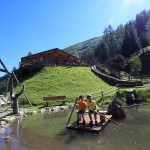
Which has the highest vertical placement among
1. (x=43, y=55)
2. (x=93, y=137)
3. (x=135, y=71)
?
(x=43, y=55)

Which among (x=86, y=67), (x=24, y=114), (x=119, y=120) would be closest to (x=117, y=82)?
(x=86, y=67)

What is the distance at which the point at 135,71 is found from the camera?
8812cm

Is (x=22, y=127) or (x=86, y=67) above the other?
(x=86, y=67)

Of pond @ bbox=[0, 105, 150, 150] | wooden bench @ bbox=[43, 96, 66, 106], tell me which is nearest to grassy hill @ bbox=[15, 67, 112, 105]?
wooden bench @ bbox=[43, 96, 66, 106]

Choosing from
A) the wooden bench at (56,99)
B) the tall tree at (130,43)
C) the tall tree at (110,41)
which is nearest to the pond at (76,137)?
the wooden bench at (56,99)

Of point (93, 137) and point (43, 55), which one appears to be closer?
point (93, 137)

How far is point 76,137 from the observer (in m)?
19.7

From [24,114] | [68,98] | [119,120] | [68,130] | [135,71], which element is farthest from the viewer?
[135,71]

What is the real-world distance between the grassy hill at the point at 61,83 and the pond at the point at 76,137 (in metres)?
17.9

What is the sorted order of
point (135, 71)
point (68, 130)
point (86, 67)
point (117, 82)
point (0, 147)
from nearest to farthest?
point (0, 147)
point (68, 130)
point (117, 82)
point (86, 67)
point (135, 71)

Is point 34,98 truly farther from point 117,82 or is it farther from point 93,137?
point 93,137

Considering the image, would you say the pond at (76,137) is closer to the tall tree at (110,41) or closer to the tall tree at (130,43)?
the tall tree at (130,43)

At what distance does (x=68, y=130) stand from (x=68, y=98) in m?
21.1

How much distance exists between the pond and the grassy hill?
17853 millimetres
